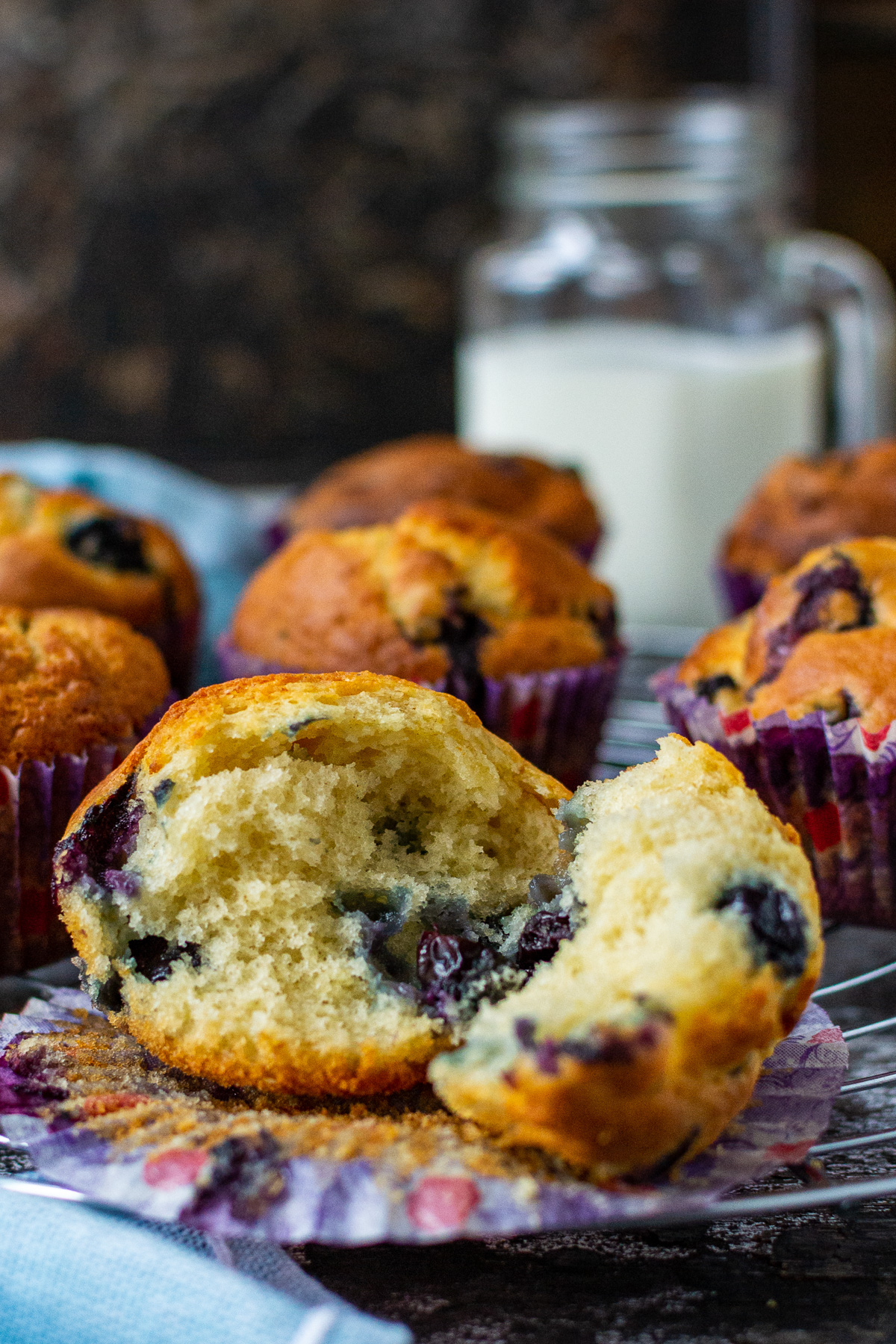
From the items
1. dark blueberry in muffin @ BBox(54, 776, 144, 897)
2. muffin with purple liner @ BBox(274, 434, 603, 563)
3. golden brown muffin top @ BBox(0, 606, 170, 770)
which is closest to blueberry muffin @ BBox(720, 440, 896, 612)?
muffin with purple liner @ BBox(274, 434, 603, 563)

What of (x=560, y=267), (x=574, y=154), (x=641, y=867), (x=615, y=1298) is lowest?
(x=615, y=1298)

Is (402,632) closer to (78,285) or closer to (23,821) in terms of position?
(23,821)

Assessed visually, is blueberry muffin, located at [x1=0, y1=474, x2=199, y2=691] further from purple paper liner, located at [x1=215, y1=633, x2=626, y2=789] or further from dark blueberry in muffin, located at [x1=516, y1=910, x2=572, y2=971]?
dark blueberry in muffin, located at [x1=516, y1=910, x2=572, y2=971]

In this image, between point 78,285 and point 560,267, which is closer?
point 560,267

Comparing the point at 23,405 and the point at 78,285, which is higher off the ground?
the point at 78,285

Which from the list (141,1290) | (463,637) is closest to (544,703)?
(463,637)

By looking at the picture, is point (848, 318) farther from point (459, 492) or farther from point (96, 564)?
point (96, 564)

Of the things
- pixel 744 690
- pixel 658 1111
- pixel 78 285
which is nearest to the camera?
pixel 658 1111

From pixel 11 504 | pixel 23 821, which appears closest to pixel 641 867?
pixel 23 821
